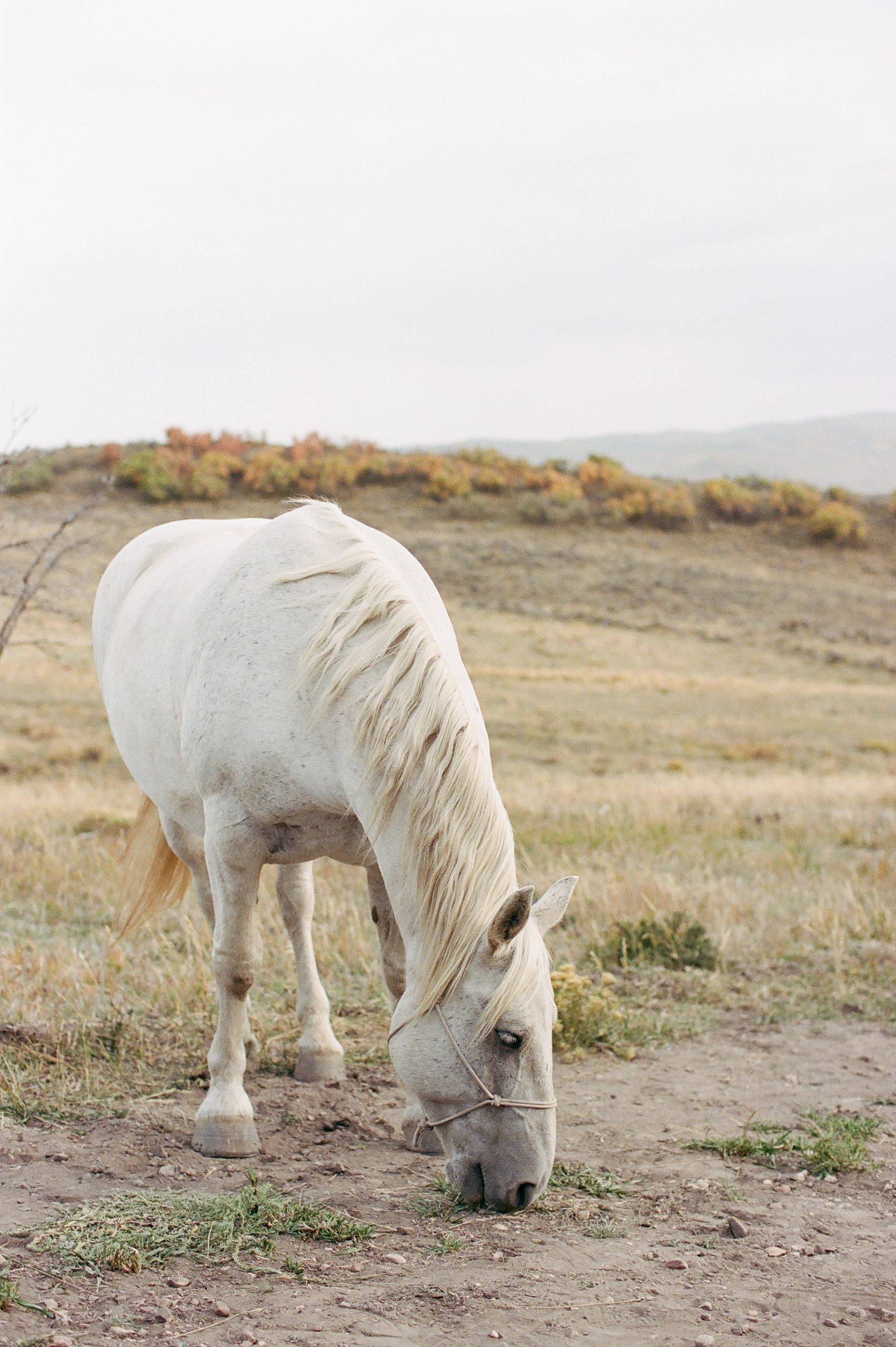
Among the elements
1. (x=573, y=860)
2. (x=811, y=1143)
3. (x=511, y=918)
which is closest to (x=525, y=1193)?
(x=511, y=918)

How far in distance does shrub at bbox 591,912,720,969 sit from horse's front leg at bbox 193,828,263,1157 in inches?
112

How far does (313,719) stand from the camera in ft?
11.7

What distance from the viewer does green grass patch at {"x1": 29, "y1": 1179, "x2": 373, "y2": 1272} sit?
3.22 meters

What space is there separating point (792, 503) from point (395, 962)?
4922 cm

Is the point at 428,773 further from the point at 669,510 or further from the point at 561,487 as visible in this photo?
the point at 561,487

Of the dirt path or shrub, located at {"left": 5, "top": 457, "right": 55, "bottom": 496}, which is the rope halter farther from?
shrub, located at {"left": 5, "top": 457, "right": 55, "bottom": 496}

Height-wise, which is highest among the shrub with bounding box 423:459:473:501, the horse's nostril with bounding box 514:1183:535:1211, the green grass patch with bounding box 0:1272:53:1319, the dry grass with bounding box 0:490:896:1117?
the shrub with bounding box 423:459:473:501

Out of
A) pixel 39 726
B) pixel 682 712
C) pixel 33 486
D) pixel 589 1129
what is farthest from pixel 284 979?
pixel 33 486

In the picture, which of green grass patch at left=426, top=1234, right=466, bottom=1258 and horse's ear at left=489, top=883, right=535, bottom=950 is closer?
horse's ear at left=489, top=883, right=535, bottom=950

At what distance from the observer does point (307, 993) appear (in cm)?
491

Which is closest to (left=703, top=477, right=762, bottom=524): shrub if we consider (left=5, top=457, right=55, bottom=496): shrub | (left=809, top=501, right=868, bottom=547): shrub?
(left=809, top=501, right=868, bottom=547): shrub

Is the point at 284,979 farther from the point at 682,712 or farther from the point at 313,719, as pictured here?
the point at 682,712

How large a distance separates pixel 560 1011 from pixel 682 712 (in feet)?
71.9

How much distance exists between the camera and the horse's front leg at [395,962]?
413 cm
